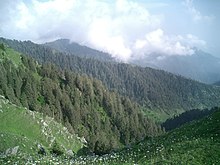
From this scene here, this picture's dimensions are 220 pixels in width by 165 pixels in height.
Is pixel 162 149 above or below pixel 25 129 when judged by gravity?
below

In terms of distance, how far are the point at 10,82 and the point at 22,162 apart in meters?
161

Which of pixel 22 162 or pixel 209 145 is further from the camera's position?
pixel 209 145

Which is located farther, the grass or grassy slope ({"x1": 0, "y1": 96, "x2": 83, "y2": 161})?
grassy slope ({"x1": 0, "y1": 96, "x2": 83, "y2": 161})

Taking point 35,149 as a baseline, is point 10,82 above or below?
above

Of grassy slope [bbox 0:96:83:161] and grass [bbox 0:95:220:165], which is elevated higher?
grassy slope [bbox 0:96:83:161]

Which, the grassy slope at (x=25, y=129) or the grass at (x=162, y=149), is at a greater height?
the grassy slope at (x=25, y=129)

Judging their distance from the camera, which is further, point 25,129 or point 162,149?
point 25,129

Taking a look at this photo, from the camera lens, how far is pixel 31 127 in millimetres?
107812

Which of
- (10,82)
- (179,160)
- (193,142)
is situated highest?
(10,82)

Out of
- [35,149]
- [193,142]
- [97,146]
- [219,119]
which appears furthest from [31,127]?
[193,142]

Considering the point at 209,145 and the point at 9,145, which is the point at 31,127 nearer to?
the point at 9,145

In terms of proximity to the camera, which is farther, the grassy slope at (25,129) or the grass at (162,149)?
the grassy slope at (25,129)

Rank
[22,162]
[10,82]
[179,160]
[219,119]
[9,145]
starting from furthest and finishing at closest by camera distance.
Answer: [10,82]
[9,145]
[219,119]
[179,160]
[22,162]

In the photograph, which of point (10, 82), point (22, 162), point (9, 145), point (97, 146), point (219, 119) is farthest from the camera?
point (10, 82)
